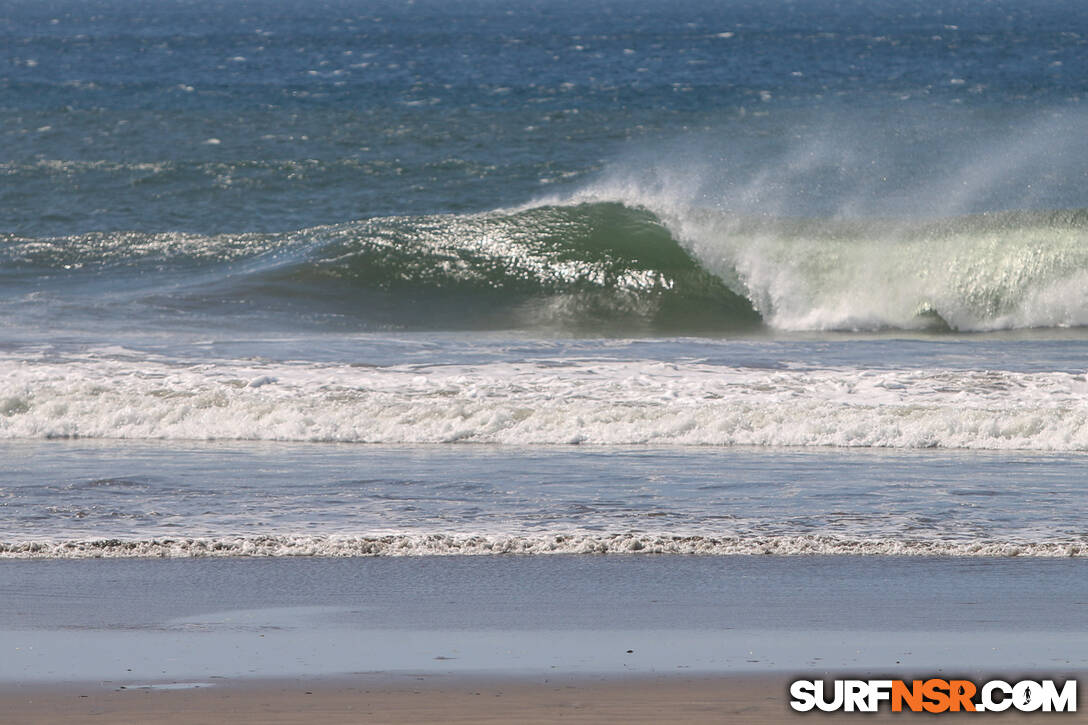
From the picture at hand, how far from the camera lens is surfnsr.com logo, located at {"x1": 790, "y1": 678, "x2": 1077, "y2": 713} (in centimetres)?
445

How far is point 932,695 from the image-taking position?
457 centimetres

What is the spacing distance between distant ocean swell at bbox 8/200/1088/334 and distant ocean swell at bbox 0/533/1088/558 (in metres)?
8.53

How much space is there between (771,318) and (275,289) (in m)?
5.44

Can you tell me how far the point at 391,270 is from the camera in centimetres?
1781

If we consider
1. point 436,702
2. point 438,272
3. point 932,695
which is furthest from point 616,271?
point 436,702

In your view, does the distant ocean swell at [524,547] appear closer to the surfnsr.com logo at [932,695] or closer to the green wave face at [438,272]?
the surfnsr.com logo at [932,695]

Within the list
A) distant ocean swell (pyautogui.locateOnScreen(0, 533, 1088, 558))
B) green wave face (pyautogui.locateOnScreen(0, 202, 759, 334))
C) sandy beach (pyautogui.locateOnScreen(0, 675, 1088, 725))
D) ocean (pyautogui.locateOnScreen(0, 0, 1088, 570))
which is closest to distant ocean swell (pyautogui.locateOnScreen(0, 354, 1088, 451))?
ocean (pyautogui.locateOnScreen(0, 0, 1088, 570))

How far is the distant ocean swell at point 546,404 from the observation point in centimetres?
905

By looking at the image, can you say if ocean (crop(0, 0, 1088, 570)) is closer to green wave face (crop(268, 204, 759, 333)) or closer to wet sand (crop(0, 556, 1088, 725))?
green wave face (crop(268, 204, 759, 333))

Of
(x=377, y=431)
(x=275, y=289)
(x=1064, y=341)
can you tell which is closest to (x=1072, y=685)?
(x=377, y=431)

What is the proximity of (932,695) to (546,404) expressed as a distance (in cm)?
530

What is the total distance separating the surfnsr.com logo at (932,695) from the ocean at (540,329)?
165 centimetres

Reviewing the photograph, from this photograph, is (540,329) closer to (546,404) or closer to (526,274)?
(526,274)

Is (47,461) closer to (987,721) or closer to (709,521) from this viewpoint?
(709,521)
